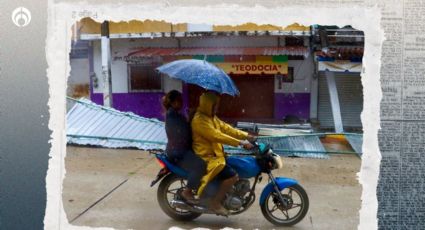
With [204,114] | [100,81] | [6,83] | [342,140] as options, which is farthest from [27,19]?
[342,140]

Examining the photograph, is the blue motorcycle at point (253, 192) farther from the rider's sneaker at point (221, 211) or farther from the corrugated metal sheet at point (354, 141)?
the corrugated metal sheet at point (354, 141)

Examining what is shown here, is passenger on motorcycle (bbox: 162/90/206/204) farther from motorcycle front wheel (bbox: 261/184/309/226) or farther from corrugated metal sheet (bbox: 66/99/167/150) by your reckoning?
corrugated metal sheet (bbox: 66/99/167/150)

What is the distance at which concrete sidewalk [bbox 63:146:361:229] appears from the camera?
3529mm

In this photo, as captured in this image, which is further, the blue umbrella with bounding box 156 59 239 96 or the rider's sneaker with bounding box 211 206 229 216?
the rider's sneaker with bounding box 211 206 229 216

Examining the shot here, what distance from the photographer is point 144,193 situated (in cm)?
414

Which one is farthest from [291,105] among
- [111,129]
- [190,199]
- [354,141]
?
[111,129]

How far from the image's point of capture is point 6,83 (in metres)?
3.13

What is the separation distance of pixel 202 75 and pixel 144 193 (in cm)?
143

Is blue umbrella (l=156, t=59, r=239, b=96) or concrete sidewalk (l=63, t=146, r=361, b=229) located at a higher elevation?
blue umbrella (l=156, t=59, r=239, b=96)

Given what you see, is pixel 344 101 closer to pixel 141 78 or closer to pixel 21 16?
pixel 141 78

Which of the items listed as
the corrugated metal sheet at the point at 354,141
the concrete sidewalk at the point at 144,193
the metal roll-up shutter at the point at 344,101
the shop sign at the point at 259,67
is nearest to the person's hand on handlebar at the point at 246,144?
the concrete sidewalk at the point at 144,193

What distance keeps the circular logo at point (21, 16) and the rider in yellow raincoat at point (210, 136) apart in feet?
4.16

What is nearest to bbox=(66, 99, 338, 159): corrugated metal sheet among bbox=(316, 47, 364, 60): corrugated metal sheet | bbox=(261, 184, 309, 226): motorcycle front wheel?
bbox=(316, 47, 364, 60): corrugated metal sheet

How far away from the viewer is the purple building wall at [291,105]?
4.94 metres
